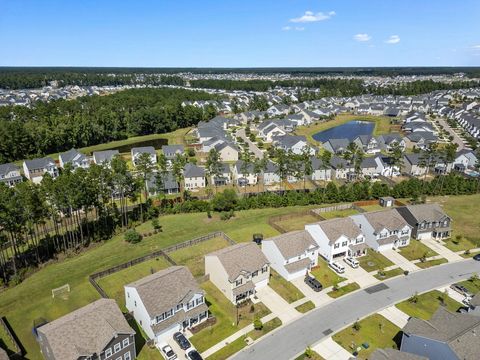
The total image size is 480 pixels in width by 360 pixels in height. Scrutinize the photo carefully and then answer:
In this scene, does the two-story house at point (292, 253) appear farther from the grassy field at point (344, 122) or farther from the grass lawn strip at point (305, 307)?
the grassy field at point (344, 122)

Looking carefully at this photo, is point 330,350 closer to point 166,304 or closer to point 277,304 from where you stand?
point 277,304

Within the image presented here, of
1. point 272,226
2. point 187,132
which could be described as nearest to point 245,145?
point 187,132

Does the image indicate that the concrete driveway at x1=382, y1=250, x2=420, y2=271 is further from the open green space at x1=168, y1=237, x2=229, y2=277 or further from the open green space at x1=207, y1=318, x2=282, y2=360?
the open green space at x1=168, y1=237, x2=229, y2=277

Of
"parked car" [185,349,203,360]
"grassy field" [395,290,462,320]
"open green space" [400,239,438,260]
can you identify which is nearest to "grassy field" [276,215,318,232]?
"open green space" [400,239,438,260]

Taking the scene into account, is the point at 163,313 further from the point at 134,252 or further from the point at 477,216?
the point at 477,216

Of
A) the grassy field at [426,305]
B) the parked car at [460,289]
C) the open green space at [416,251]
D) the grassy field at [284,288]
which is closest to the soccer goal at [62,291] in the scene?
the grassy field at [284,288]

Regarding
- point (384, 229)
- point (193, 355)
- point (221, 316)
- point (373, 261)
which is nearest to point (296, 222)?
point (384, 229)
